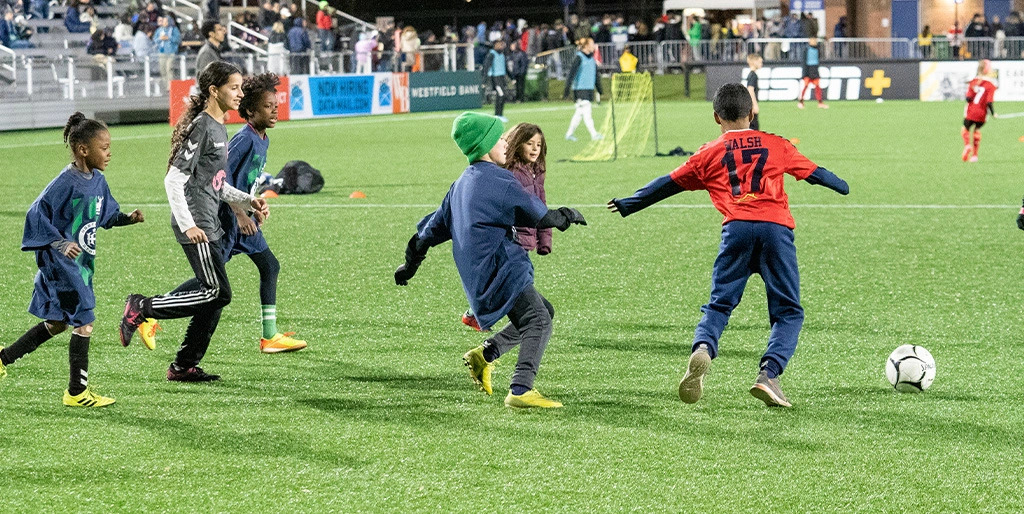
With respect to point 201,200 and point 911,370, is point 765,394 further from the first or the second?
point 201,200

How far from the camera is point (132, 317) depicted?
267 inches

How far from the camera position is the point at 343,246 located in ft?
39.5

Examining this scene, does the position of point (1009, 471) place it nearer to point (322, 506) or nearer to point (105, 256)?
point (322, 506)

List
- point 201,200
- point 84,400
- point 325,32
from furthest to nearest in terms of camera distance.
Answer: point 325,32 < point 201,200 < point 84,400

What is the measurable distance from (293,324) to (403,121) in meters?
24.4

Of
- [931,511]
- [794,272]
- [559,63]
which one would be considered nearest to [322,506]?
[931,511]

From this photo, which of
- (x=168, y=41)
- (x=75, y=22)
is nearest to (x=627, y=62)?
(x=168, y=41)

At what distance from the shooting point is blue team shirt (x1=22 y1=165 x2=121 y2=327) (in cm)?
604

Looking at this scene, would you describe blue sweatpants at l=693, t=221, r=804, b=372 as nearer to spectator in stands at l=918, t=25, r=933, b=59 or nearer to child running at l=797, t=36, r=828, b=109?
child running at l=797, t=36, r=828, b=109

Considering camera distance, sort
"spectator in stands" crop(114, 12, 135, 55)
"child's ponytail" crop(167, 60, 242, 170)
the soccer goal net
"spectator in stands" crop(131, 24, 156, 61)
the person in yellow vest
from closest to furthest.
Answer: "child's ponytail" crop(167, 60, 242, 170) → the soccer goal net → "spectator in stands" crop(131, 24, 156, 61) → "spectator in stands" crop(114, 12, 135, 55) → the person in yellow vest

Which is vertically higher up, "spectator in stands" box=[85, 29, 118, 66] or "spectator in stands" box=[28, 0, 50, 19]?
"spectator in stands" box=[28, 0, 50, 19]

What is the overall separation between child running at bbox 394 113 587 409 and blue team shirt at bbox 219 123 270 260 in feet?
4.63

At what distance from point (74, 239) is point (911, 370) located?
403 centimetres

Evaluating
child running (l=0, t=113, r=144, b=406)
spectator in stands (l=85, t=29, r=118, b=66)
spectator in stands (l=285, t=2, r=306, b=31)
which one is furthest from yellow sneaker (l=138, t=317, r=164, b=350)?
spectator in stands (l=285, t=2, r=306, b=31)
